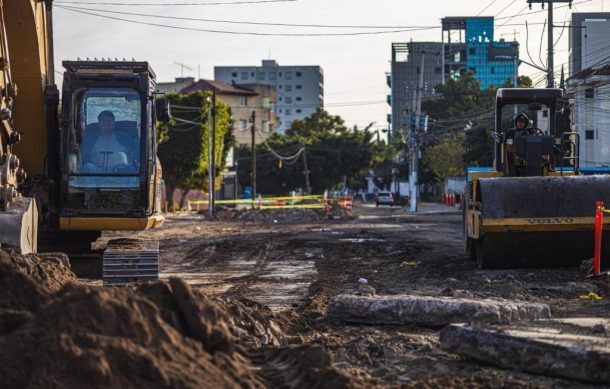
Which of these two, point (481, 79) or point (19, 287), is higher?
point (481, 79)

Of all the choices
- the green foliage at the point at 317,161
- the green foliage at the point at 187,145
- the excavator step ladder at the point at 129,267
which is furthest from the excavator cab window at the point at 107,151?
the green foliage at the point at 317,161

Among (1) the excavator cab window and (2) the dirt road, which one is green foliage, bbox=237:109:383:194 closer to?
(2) the dirt road

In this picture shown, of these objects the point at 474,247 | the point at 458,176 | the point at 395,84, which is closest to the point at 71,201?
the point at 474,247

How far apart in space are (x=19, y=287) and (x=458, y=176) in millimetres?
87340

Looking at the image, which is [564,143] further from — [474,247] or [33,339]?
[33,339]

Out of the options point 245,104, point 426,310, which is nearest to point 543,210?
point 426,310

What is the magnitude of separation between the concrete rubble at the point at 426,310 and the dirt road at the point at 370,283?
0.20 m

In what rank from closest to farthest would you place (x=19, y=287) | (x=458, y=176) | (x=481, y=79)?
(x=19, y=287)
(x=458, y=176)
(x=481, y=79)

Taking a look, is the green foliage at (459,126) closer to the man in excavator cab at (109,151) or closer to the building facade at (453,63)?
the building facade at (453,63)

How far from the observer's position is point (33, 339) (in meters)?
7.03

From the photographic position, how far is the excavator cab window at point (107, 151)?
50.0 ft

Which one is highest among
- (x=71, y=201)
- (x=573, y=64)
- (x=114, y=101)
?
(x=573, y=64)

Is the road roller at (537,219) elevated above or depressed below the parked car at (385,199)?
above

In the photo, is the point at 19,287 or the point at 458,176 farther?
the point at 458,176
